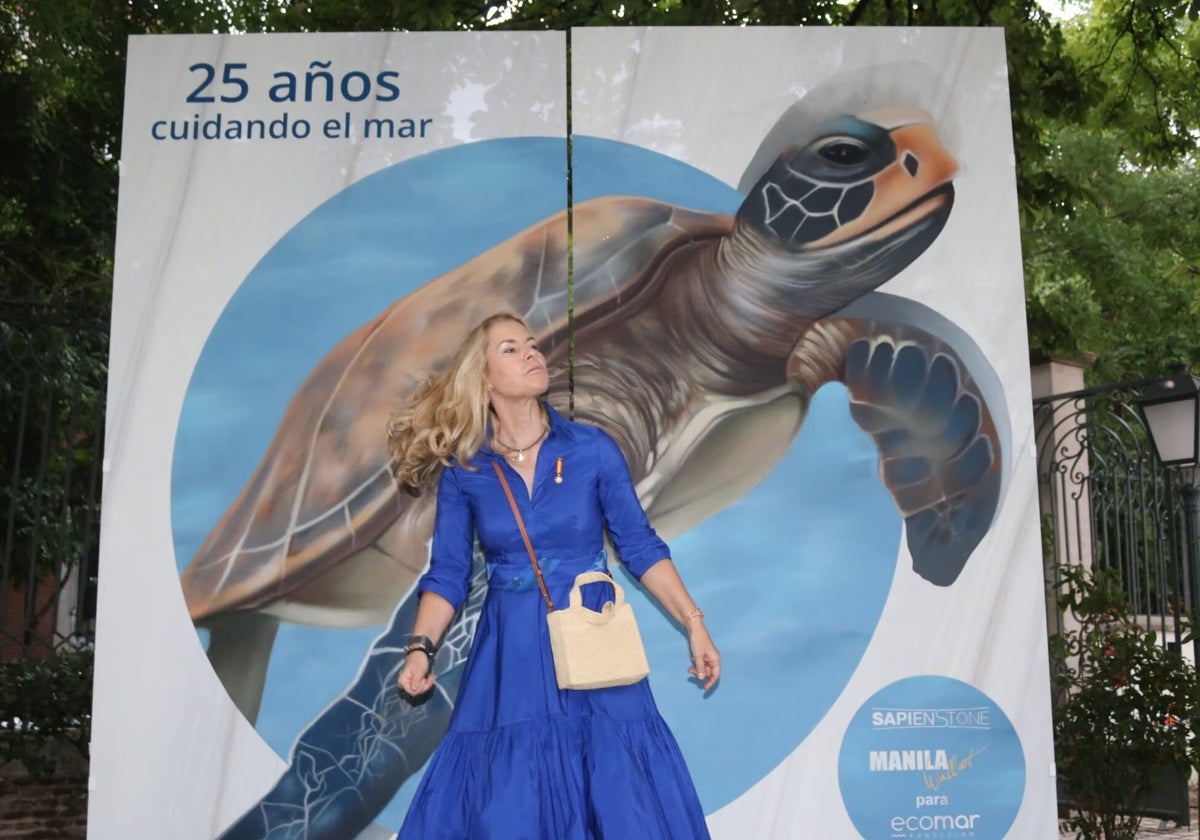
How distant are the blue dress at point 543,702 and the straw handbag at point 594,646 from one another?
0.37 feet

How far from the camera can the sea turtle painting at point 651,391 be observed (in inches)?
189

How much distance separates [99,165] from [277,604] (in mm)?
6114

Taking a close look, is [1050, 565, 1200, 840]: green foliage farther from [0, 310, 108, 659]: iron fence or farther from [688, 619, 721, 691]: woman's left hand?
[0, 310, 108, 659]: iron fence

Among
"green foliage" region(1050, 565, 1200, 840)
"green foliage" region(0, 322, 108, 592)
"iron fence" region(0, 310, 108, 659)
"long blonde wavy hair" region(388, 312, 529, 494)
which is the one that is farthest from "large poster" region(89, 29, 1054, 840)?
"green foliage" region(1050, 565, 1200, 840)

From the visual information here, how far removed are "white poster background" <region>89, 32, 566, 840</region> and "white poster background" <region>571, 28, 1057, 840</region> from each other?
372mm

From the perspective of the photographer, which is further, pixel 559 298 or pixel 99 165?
pixel 99 165

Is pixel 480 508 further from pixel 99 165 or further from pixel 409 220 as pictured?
pixel 99 165

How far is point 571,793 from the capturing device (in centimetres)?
374

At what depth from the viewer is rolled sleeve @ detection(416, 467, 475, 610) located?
411 centimetres

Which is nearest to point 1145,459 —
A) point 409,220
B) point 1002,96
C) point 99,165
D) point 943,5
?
point 943,5

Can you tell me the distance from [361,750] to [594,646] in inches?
54.5

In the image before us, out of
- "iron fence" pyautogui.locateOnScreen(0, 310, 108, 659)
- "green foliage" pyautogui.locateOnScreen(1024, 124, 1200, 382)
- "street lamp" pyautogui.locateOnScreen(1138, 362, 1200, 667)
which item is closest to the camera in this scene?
"iron fence" pyautogui.locateOnScreen(0, 310, 108, 659)

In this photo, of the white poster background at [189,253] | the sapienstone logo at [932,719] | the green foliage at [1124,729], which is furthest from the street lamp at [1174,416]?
the white poster background at [189,253]

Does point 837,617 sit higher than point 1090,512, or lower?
lower
